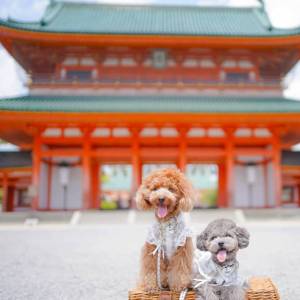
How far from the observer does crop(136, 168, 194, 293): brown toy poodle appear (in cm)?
298

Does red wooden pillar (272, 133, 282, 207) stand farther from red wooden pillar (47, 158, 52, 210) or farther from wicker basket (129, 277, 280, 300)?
wicker basket (129, 277, 280, 300)

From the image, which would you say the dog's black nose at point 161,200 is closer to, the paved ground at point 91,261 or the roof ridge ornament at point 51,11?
the paved ground at point 91,261

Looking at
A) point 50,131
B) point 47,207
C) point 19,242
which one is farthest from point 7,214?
point 19,242

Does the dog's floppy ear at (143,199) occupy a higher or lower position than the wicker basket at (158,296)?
higher

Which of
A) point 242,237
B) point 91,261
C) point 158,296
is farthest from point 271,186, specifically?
point 158,296

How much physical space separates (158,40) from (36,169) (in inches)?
294

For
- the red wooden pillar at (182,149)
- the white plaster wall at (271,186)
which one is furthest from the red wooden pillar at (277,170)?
the red wooden pillar at (182,149)

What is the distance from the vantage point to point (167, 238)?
305 centimetres

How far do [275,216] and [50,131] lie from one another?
953 cm

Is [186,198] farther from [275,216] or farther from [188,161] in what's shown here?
[188,161]

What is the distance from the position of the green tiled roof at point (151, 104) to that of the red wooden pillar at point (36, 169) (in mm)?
1457

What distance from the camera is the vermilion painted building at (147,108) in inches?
539

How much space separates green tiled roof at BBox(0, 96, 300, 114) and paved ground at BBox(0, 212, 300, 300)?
4622 millimetres

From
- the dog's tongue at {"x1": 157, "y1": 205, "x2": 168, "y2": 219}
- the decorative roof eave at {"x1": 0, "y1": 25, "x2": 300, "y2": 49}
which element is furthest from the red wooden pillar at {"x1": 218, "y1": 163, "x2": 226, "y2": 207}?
the dog's tongue at {"x1": 157, "y1": 205, "x2": 168, "y2": 219}
